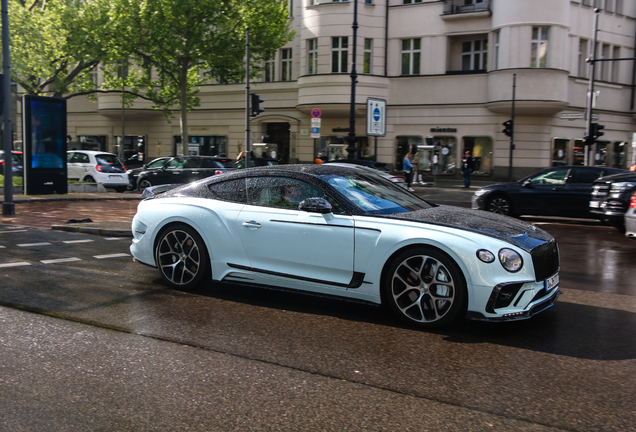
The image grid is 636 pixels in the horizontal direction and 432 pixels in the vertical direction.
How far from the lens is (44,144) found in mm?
18906

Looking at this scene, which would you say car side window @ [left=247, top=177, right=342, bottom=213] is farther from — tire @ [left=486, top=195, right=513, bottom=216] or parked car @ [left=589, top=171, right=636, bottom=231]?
tire @ [left=486, top=195, right=513, bottom=216]

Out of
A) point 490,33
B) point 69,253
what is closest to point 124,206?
point 69,253

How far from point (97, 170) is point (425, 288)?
20.6m

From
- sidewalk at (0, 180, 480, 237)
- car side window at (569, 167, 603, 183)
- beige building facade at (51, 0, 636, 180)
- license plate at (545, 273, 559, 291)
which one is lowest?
sidewalk at (0, 180, 480, 237)

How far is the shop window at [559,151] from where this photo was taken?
102 ft

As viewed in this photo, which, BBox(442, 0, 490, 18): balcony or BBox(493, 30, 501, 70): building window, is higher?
BBox(442, 0, 490, 18): balcony

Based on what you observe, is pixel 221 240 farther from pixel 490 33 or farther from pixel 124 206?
pixel 490 33

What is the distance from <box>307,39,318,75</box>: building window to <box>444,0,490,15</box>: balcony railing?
23.7ft

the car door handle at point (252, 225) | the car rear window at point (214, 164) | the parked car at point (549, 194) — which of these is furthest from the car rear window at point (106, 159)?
the car door handle at point (252, 225)

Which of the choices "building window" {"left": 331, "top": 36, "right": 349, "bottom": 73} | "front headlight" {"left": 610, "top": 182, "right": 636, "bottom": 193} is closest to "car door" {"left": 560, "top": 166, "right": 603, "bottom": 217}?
"front headlight" {"left": 610, "top": 182, "right": 636, "bottom": 193}

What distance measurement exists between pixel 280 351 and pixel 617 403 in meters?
2.16

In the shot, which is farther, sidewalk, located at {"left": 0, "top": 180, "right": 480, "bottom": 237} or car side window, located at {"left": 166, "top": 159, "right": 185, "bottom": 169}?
car side window, located at {"left": 166, "top": 159, "right": 185, "bottom": 169}

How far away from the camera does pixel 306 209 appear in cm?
535

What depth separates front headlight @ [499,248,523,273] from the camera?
4676mm
